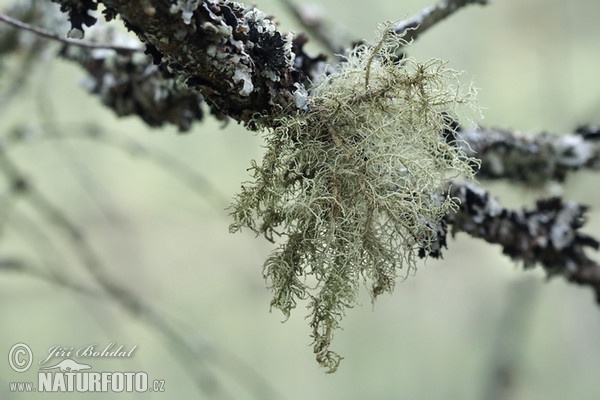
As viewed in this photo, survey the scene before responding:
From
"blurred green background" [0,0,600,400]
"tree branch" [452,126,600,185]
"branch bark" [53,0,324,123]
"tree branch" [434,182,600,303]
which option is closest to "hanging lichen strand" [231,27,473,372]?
"branch bark" [53,0,324,123]

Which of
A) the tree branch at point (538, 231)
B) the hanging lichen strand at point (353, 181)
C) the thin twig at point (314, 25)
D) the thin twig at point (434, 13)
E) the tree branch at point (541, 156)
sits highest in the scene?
the thin twig at point (314, 25)

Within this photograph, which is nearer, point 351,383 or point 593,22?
point 593,22

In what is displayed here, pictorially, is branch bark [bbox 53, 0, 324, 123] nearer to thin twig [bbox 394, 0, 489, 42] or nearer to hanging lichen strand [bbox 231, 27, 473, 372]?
hanging lichen strand [bbox 231, 27, 473, 372]

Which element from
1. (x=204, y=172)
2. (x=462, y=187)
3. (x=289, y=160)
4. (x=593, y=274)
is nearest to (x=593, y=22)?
(x=204, y=172)

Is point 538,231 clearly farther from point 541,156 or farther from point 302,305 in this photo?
point 302,305

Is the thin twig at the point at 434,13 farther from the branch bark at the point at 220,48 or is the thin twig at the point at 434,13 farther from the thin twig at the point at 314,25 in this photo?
the thin twig at the point at 314,25

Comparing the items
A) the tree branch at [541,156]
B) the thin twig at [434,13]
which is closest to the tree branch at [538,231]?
the tree branch at [541,156]

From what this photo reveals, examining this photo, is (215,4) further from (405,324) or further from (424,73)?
(405,324)
